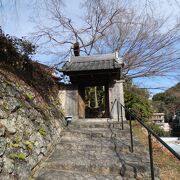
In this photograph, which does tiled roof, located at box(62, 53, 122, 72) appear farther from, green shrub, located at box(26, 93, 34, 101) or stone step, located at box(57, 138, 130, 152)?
stone step, located at box(57, 138, 130, 152)

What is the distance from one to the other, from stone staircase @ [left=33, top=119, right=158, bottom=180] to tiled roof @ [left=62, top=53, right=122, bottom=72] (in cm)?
281

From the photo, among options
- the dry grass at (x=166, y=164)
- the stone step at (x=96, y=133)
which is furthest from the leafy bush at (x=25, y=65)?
the dry grass at (x=166, y=164)

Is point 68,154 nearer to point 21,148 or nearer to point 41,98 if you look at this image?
point 21,148

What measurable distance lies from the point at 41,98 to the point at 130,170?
3.29 metres

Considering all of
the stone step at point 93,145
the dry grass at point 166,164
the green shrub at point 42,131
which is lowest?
the dry grass at point 166,164

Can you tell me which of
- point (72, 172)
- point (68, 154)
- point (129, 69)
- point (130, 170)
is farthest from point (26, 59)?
point (129, 69)

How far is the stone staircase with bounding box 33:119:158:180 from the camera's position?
13.6 ft

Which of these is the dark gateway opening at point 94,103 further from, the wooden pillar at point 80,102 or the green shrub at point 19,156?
the green shrub at point 19,156

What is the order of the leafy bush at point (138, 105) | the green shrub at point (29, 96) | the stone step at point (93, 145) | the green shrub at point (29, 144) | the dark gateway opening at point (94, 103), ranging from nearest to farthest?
the green shrub at point (29, 144) < the stone step at point (93, 145) < the green shrub at point (29, 96) < the leafy bush at point (138, 105) < the dark gateway opening at point (94, 103)

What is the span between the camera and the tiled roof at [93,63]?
29.3ft

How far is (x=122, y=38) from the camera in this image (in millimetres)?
16438

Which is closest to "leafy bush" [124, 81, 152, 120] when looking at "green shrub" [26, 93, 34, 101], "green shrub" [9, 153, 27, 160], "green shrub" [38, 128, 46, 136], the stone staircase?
the stone staircase

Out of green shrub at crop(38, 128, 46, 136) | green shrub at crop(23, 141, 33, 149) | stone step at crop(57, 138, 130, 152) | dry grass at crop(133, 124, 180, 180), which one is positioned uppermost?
green shrub at crop(38, 128, 46, 136)

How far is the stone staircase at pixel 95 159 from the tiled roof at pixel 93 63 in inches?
111
